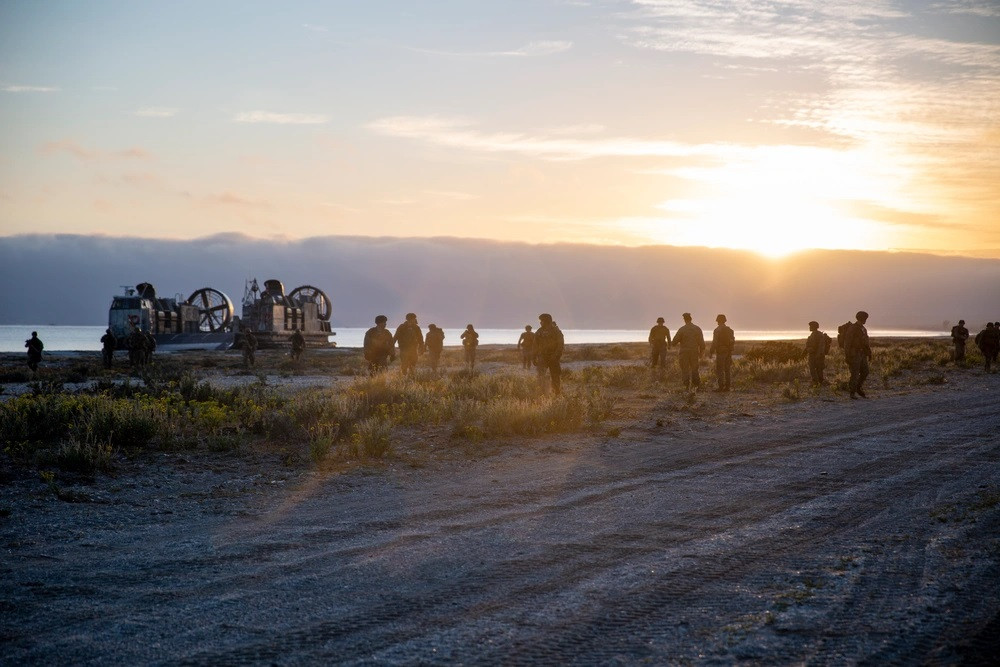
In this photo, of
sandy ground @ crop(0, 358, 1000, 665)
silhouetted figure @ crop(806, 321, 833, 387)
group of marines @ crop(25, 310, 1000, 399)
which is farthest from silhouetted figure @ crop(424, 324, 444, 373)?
sandy ground @ crop(0, 358, 1000, 665)

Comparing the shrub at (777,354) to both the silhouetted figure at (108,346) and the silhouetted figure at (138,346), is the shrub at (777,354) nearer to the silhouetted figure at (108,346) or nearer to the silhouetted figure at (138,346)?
the silhouetted figure at (138,346)

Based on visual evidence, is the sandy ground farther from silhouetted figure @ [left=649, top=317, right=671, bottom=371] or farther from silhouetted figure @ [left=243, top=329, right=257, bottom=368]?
silhouetted figure @ [left=243, top=329, right=257, bottom=368]

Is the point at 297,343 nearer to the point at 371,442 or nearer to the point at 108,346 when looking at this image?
the point at 108,346

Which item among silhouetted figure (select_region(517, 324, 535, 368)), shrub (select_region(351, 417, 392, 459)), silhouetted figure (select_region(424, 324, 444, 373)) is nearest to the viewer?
shrub (select_region(351, 417, 392, 459))

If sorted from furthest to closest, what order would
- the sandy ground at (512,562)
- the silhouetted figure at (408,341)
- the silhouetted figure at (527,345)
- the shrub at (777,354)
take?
the shrub at (777,354) → the silhouetted figure at (527,345) → the silhouetted figure at (408,341) → the sandy ground at (512,562)

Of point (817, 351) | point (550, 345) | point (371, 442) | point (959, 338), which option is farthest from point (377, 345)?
point (959, 338)

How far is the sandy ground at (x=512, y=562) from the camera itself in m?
4.95

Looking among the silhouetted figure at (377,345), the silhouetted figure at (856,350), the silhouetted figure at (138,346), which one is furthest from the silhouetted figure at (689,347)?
the silhouetted figure at (138,346)

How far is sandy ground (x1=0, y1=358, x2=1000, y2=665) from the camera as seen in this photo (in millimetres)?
4945

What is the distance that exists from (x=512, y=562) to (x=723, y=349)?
17.4 metres

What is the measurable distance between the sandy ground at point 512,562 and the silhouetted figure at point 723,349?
407 inches

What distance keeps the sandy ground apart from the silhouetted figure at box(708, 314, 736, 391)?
10.3 meters

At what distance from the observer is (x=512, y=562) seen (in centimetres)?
669

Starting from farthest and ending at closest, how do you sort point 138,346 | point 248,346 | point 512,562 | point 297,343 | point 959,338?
point 297,343, point 248,346, point 138,346, point 959,338, point 512,562
